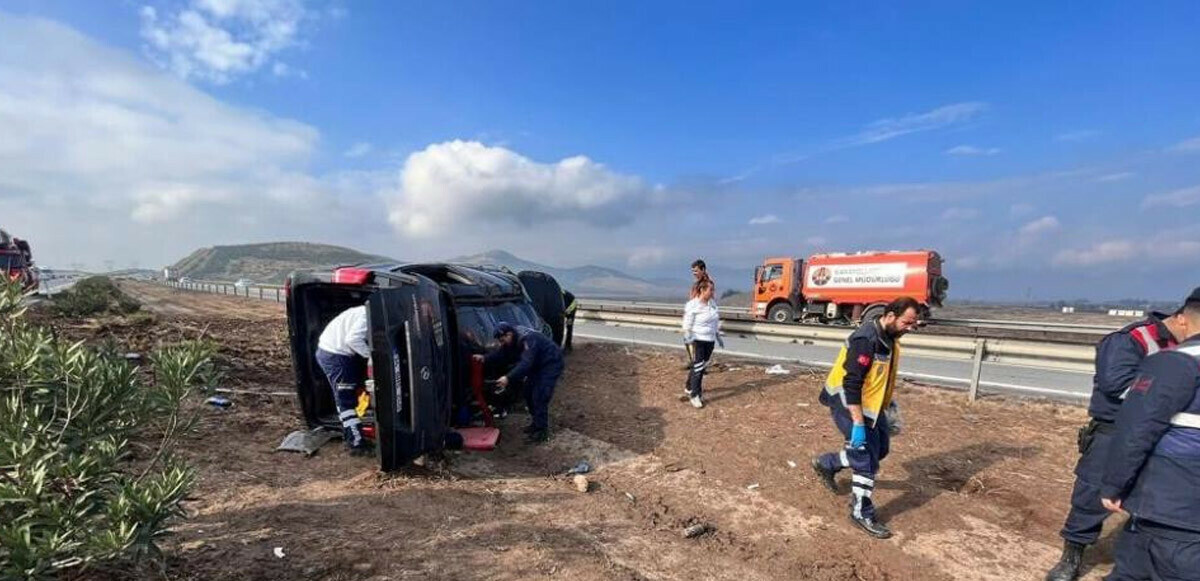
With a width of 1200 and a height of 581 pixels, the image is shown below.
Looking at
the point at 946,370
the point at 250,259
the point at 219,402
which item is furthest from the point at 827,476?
the point at 250,259

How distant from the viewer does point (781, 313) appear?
21672 millimetres

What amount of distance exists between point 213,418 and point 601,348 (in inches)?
271

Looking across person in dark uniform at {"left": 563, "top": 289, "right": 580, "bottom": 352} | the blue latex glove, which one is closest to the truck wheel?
person in dark uniform at {"left": 563, "top": 289, "right": 580, "bottom": 352}

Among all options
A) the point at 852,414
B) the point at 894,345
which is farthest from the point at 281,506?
the point at 894,345

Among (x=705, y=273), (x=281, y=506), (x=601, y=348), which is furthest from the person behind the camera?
(x=601, y=348)

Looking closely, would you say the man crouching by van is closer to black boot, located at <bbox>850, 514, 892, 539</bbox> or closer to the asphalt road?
black boot, located at <bbox>850, 514, 892, 539</bbox>

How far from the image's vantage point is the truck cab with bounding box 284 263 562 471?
4348mm

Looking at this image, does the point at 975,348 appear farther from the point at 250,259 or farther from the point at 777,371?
the point at 250,259

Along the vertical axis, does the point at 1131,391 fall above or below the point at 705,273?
below

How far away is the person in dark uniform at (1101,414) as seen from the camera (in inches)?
127

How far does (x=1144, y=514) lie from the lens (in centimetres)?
263

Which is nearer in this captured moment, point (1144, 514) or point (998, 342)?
point (1144, 514)

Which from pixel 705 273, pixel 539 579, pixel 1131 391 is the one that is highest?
pixel 705 273

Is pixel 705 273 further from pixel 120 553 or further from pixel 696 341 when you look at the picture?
pixel 120 553
